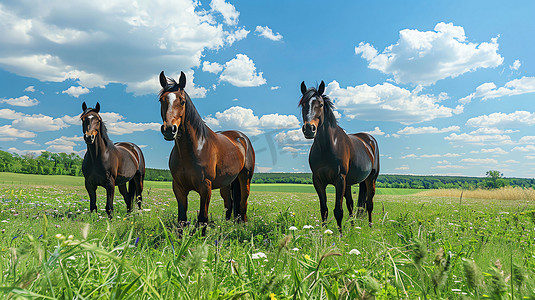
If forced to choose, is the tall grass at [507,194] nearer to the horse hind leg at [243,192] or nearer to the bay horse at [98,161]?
the horse hind leg at [243,192]

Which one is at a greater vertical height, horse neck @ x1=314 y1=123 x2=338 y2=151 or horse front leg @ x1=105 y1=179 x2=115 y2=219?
horse neck @ x1=314 y1=123 x2=338 y2=151

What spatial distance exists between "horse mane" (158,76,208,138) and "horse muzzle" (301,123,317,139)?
6.23 feet

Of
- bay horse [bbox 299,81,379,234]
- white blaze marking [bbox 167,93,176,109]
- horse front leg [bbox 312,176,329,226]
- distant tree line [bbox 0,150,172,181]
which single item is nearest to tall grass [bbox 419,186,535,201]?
bay horse [bbox 299,81,379,234]

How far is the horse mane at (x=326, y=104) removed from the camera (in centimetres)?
624

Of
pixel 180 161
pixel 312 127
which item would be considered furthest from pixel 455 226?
pixel 180 161

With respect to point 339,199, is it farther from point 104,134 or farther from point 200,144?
point 104,134

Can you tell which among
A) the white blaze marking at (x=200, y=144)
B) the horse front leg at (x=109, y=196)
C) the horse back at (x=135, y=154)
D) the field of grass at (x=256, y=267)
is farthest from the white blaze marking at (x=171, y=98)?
the horse back at (x=135, y=154)

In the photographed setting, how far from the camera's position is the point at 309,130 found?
5.91 m

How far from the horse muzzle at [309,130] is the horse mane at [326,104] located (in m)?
0.50

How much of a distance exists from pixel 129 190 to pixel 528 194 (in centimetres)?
2529

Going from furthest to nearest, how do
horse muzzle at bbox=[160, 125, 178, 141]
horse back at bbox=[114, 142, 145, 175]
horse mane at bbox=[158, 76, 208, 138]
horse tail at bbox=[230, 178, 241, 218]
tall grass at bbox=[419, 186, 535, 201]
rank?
tall grass at bbox=[419, 186, 535, 201] < horse back at bbox=[114, 142, 145, 175] < horse tail at bbox=[230, 178, 241, 218] < horse mane at bbox=[158, 76, 208, 138] < horse muzzle at bbox=[160, 125, 178, 141]

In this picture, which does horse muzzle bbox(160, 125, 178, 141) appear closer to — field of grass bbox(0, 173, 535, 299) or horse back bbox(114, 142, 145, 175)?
field of grass bbox(0, 173, 535, 299)

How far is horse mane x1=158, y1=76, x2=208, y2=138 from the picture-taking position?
5.50 m

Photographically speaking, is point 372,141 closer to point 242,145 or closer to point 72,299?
point 242,145
